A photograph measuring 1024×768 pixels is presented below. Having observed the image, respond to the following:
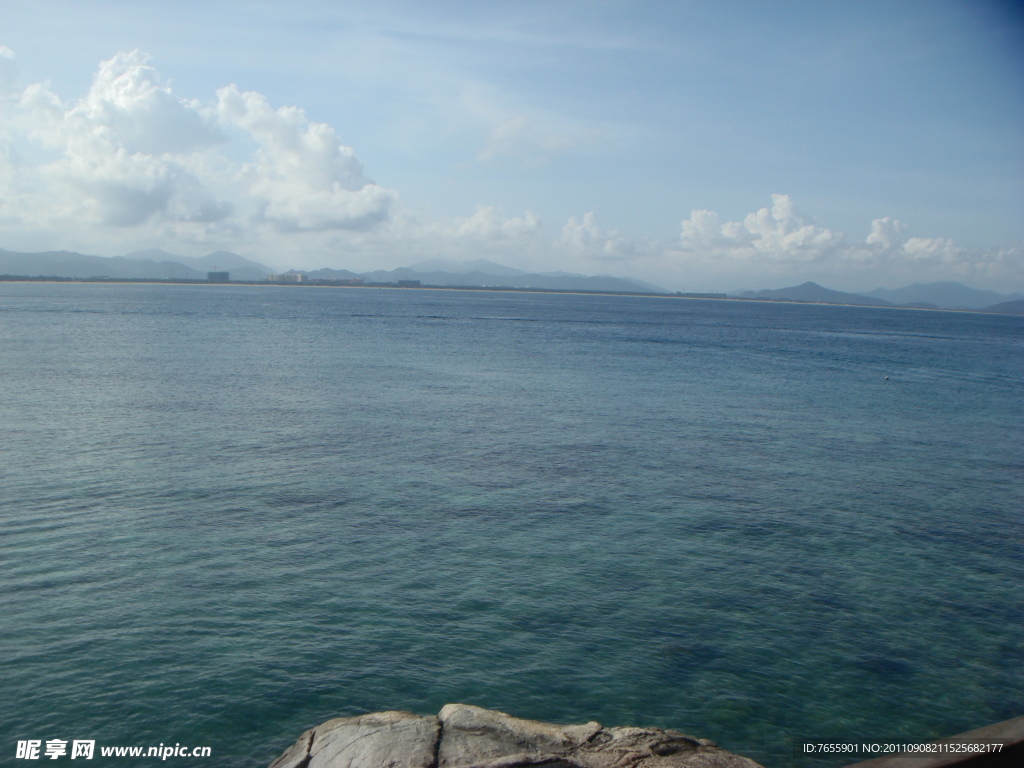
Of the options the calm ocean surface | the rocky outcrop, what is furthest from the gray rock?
the calm ocean surface

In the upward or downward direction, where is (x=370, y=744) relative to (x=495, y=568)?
upward

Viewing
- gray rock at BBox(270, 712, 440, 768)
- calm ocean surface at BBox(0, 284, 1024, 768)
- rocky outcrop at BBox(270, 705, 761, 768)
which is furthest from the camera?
calm ocean surface at BBox(0, 284, 1024, 768)

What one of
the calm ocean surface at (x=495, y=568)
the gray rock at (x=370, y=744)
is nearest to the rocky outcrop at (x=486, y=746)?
the gray rock at (x=370, y=744)

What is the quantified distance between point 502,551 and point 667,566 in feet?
16.8

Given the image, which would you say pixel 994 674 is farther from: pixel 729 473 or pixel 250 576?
pixel 250 576

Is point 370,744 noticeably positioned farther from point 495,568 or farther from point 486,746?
point 495,568

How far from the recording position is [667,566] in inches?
872

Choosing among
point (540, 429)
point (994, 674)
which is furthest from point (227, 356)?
point (994, 674)

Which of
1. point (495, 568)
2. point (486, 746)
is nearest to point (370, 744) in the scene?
point (486, 746)

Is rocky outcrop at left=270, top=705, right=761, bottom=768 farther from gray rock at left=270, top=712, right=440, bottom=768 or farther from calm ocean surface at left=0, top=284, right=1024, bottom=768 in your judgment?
calm ocean surface at left=0, top=284, right=1024, bottom=768

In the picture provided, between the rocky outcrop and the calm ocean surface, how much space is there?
212 cm

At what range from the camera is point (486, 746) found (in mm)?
11156

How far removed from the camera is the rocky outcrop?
10.7 metres

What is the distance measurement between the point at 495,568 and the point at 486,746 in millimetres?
10438
